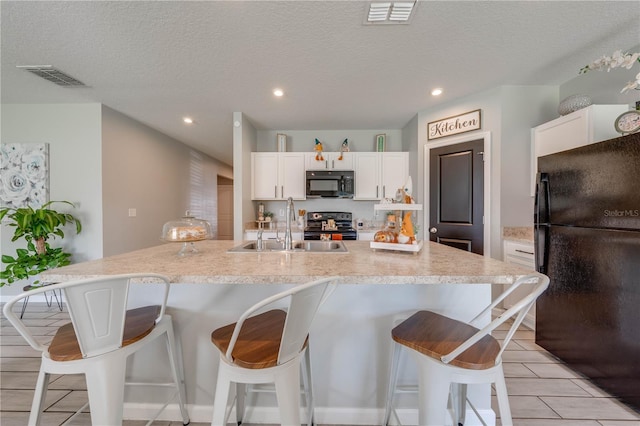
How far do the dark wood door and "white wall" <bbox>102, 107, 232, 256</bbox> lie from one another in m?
3.25

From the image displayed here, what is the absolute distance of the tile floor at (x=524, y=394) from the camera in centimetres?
150

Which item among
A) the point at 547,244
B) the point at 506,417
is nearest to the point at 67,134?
the point at 506,417

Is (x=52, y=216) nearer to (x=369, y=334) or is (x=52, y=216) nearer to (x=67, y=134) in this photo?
(x=67, y=134)

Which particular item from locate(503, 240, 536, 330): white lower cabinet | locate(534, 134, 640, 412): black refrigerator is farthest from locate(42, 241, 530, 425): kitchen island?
locate(503, 240, 536, 330): white lower cabinet

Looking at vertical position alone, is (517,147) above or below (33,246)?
above

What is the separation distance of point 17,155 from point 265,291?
13.2ft

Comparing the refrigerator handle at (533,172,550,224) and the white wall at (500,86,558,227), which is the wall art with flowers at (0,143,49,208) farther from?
the white wall at (500,86,558,227)

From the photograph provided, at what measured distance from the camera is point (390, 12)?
1.70 metres

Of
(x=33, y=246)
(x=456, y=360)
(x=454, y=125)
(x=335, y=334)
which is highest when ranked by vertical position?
(x=454, y=125)

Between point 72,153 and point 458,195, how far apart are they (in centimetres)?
482

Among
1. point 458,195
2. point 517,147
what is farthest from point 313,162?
point 517,147

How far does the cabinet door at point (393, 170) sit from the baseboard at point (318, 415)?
2917 millimetres

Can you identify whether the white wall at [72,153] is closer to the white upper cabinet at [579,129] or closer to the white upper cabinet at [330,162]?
the white upper cabinet at [330,162]

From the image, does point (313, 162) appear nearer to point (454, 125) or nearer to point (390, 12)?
point (454, 125)
